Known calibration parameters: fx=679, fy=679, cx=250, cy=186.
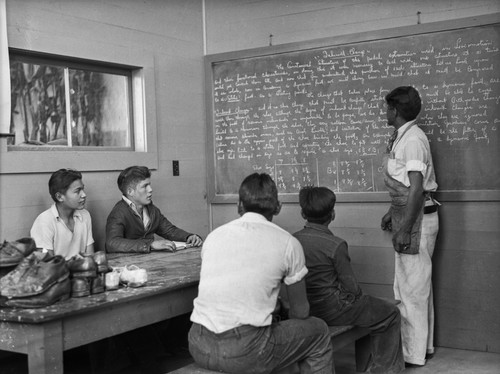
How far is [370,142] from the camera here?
5113mm

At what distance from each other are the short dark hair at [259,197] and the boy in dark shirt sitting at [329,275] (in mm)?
563

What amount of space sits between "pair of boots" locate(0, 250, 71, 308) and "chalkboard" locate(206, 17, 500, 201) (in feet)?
8.93

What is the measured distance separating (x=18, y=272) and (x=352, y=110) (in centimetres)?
300

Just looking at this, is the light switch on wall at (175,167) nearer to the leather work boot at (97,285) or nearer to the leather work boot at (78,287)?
the leather work boot at (97,285)

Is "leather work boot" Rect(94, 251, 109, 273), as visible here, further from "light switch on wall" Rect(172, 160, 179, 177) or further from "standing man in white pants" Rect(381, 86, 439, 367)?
"light switch on wall" Rect(172, 160, 179, 177)

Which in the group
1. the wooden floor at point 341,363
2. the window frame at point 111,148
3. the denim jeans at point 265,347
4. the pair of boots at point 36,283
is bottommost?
the wooden floor at point 341,363

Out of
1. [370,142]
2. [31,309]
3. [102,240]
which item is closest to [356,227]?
[370,142]

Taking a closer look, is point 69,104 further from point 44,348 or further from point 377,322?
point 377,322

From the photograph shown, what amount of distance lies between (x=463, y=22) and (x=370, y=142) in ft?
3.51

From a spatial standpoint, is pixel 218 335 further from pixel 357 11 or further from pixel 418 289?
pixel 357 11

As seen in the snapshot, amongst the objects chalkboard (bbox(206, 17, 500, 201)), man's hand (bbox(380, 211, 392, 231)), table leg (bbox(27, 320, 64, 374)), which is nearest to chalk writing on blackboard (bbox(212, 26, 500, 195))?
chalkboard (bbox(206, 17, 500, 201))

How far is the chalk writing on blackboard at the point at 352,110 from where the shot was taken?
4.67m

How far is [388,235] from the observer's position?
16.5 feet

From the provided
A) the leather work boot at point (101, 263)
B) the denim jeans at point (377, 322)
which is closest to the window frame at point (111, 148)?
the leather work boot at point (101, 263)
